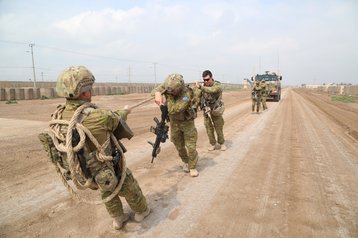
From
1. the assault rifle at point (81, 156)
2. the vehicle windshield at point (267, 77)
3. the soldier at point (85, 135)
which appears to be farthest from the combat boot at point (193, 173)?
the vehicle windshield at point (267, 77)

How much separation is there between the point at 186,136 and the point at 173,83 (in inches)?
38.4

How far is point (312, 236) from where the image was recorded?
3080mm

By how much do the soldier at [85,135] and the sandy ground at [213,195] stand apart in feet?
2.77

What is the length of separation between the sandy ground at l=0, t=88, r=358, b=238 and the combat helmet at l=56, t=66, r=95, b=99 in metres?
1.65

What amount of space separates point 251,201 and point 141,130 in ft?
20.2

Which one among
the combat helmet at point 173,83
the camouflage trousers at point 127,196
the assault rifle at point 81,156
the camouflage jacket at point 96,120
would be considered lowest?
the camouflage trousers at point 127,196

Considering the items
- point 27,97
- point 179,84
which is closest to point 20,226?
point 179,84

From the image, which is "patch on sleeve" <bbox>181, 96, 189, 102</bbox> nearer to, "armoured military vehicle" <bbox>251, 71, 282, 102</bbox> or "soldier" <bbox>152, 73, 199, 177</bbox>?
"soldier" <bbox>152, 73, 199, 177</bbox>

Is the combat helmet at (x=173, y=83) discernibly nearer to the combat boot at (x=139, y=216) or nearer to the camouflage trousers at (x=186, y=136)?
the camouflage trousers at (x=186, y=136)

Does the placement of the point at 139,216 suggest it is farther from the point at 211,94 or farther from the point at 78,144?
the point at 211,94

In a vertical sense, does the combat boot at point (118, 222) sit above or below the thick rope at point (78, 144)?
below

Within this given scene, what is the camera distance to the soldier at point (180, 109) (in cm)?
446

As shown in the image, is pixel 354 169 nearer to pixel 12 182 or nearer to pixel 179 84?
pixel 179 84

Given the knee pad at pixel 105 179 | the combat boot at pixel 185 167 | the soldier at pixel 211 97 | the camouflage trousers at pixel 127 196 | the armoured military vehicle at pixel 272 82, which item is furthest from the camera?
the armoured military vehicle at pixel 272 82
